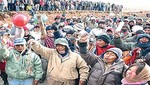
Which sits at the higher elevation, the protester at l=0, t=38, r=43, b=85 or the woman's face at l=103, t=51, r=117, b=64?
the woman's face at l=103, t=51, r=117, b=64

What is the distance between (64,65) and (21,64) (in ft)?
→ 2.75

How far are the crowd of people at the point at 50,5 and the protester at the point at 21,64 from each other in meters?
17.9

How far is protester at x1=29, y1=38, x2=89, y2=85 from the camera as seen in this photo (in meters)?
5.88

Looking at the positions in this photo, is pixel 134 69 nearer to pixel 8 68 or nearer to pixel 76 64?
pixel 76 64

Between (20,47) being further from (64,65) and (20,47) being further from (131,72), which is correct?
(131,72)

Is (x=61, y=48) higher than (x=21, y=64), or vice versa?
(x=61, y=48)

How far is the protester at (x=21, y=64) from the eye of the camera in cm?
612

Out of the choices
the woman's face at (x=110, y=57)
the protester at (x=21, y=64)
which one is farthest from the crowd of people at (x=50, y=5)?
the woman's face at (x=110, y=57)

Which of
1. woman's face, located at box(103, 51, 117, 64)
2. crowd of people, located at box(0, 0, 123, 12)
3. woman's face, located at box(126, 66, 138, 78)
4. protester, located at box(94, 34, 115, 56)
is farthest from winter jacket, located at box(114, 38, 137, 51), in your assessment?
crowd of people, located at box(0, 0, 123, 12)

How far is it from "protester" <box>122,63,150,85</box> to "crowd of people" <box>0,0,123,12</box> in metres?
19.8

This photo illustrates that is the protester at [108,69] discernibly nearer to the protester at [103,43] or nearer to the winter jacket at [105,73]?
the winter jacket at [105,73]

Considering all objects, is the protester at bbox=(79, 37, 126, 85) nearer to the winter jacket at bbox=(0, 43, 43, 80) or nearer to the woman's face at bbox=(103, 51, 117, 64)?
the woman's face at bbox=(103, 51, 117, 64)

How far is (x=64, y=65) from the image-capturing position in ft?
19.3

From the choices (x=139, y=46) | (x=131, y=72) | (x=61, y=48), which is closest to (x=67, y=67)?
(x=61, y=48)
